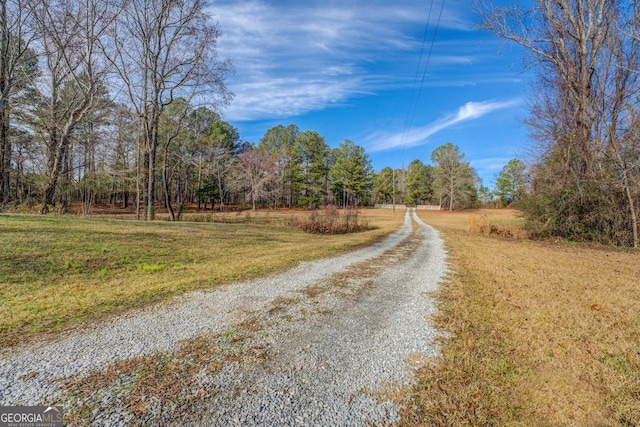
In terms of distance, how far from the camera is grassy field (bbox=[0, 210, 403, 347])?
3.27 m

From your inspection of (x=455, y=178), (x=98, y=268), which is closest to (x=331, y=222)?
(x=98, y=268)

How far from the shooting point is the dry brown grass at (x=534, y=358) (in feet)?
6.07

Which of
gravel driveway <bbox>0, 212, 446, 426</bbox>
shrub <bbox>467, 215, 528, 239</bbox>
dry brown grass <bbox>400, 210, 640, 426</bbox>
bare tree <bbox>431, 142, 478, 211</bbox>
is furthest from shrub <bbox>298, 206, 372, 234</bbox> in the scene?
bare tree <bbox>431, 142, 478, 211</bbox>

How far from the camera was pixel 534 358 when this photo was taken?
2.55m

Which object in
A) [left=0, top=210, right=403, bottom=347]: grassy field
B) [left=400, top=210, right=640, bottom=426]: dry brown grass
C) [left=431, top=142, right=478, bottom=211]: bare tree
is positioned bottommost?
[left=400, top=210, right=640, bottom=426]: dry brown grass

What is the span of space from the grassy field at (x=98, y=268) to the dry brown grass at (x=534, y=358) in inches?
A: 142

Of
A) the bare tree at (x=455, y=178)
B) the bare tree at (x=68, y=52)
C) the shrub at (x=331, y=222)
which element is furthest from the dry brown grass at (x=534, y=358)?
the bare tree at (x=455, y=178)

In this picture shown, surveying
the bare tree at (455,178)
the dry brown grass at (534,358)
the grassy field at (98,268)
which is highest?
the bare tree at (455,178)

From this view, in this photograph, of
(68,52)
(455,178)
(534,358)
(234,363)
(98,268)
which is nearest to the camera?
(234,363)

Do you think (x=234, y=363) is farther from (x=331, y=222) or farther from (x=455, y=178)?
(x=455, y=178)

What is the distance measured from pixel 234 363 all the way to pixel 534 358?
9.03 ft

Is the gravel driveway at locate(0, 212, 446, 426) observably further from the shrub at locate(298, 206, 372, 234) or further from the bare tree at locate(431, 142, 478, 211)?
the bare tree at locate(431, 142, 478, 211)

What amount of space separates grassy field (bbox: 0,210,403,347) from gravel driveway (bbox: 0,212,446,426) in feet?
1.92

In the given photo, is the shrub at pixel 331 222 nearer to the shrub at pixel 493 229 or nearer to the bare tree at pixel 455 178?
the shrub at pixel 493 229
